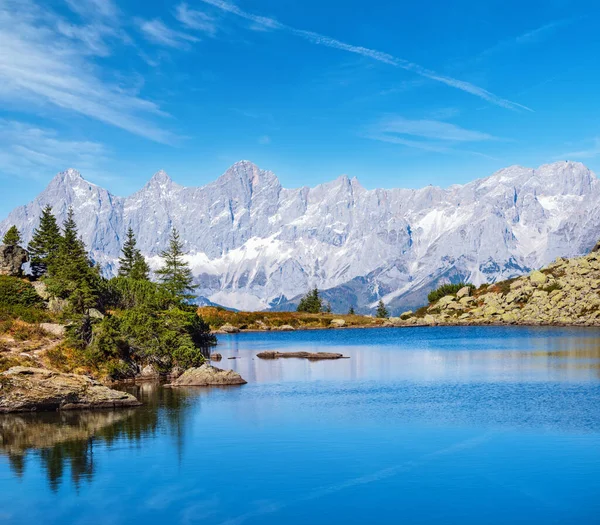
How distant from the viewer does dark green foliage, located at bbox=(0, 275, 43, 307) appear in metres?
84.9

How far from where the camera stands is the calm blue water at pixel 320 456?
104ft

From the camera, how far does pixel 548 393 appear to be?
64.8 metres

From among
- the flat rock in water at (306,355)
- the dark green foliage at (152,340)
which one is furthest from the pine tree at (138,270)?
the dark green foliage at (152,340)

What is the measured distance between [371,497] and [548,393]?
124 feet

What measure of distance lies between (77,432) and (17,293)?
42363 mm

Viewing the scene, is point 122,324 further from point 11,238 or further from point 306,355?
point 11,238

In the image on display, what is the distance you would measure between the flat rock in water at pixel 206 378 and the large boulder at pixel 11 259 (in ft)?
132

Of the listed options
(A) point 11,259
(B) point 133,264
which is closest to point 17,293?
(A) point 11,259

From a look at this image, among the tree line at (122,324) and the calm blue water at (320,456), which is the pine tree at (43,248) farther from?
the calm blue water at (320,456)

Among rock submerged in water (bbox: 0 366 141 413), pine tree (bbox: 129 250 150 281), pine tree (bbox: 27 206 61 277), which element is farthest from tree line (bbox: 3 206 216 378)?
pine tree (bbox: 129 250 150 281)

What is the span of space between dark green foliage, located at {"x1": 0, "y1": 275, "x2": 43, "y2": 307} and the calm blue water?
22.7 m

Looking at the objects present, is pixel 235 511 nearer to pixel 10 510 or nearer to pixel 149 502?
pixel 149 502

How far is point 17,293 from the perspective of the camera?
8650cm

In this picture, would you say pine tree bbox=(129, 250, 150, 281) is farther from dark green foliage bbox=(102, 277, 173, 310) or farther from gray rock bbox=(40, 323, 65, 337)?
gray rock bbox=(40, 323, 65, 337)
